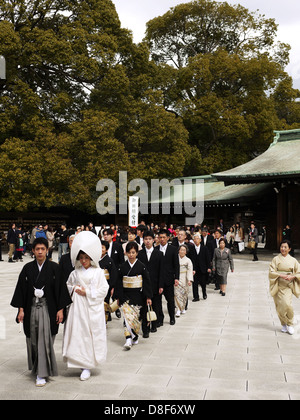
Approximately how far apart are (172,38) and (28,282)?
124 ft

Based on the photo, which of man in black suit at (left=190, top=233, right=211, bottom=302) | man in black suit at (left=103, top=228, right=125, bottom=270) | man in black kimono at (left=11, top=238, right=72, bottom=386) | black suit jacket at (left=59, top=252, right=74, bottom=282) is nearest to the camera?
man in black kimono at (left=11, top=238, right=72, bottom=386)

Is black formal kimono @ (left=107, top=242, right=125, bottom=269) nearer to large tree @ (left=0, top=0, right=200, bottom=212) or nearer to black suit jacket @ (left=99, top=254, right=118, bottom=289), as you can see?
black suit jacket @ (left=99, top=254, right=118, bottom=289)

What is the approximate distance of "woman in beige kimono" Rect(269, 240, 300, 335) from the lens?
25.4 ft

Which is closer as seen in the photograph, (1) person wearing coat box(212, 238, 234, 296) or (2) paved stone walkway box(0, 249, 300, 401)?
(2) paved stone walkway box(0, 249, 300, 401)

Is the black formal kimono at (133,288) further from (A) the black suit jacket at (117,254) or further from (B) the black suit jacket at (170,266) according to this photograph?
(A) the black suit jacket at (117,254)

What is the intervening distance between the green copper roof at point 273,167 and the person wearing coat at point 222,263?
9.13 m

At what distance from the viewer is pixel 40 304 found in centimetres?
539

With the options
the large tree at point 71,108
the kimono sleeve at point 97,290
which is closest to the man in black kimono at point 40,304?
the kimono sleeve at point 97,290

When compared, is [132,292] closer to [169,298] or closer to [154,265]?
[154,265]

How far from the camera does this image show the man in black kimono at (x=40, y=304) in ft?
17.4

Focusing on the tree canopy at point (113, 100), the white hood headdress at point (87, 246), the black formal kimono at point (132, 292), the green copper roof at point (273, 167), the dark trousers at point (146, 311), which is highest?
the tree canopy at point (113, 100)

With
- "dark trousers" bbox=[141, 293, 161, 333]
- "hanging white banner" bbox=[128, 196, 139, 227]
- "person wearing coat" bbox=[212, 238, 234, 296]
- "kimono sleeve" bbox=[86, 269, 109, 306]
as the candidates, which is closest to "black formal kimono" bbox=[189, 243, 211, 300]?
"person wearing coat" bbox=[212, 238, 234, 296]

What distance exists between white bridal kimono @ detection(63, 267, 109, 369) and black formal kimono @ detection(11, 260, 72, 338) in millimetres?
159

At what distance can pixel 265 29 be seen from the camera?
38812mm
